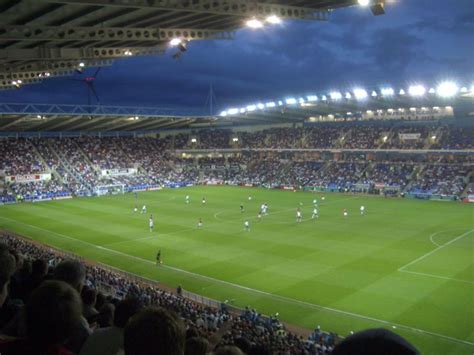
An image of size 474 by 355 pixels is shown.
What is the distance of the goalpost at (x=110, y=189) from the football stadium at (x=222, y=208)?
0.46 meters

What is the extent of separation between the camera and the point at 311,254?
28750mm

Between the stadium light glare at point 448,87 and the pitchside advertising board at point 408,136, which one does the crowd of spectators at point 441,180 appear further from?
the stadium light glare at point 448,87

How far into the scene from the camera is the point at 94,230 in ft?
126

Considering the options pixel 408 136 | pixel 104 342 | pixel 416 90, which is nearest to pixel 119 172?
pixel 408 136

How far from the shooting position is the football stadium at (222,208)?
19.4 ft

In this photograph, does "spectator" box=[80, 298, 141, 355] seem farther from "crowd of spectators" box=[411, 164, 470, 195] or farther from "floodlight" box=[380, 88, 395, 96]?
"crowd of spectators" box=[411, 164, 470, 195]

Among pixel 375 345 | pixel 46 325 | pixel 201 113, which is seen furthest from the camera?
pixel 201 113

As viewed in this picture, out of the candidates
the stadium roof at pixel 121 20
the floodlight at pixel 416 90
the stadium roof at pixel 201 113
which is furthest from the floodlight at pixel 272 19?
the floodlight at pixel 416 90

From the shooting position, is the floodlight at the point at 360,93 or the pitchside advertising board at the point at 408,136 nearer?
the floodlight at the point at 360,93

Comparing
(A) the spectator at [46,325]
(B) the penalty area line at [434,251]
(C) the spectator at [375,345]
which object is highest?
(C) the spectator at [375,345]

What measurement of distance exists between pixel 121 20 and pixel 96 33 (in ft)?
4.63

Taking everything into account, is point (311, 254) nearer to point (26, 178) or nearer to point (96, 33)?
point (96, 33)

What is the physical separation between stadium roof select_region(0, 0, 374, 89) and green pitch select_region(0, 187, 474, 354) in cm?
1255

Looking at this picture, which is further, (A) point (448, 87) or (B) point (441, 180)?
(B) point (441, 180)
